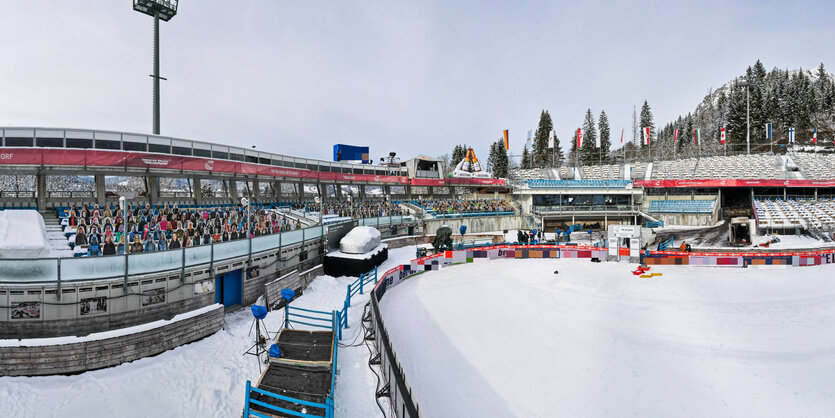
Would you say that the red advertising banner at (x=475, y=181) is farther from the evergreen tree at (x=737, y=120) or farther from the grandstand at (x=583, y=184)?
the evergreen tree at (x=737, y=120)

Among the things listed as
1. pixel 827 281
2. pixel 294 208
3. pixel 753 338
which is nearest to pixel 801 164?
pixel 827 281

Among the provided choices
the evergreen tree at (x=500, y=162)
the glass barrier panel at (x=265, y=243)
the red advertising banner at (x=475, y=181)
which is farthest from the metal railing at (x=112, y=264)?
the evergreen tree at (x=500, y=162)

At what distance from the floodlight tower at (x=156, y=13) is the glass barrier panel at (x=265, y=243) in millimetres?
29134

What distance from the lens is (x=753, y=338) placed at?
40.2 feet

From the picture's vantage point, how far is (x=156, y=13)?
1421 inches

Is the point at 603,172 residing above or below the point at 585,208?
above

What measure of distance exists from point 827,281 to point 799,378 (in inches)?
609

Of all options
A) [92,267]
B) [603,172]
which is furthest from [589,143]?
[92,267]

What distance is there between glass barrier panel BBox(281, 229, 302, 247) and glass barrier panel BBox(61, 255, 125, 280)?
20.8ft

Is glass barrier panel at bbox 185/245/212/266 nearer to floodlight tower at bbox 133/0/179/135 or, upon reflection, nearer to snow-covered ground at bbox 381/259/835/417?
snow-covered ground at bbox 381/259/835/417

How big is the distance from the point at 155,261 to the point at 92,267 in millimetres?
1502

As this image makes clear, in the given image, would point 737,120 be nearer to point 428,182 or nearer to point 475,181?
point 475,181

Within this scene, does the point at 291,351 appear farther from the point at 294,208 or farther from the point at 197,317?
the point at 294,208

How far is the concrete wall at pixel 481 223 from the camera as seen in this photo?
34.8 meters
